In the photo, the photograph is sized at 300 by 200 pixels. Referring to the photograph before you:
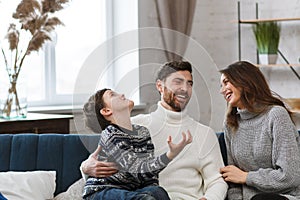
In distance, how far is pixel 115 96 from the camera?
256 centimetres

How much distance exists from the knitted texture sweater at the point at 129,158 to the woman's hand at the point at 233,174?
0.35 m

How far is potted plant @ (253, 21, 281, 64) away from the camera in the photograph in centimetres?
502

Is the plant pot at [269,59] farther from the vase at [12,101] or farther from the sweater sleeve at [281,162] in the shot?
the sweater sleeve at [281,162]

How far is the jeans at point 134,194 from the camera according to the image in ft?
8.10

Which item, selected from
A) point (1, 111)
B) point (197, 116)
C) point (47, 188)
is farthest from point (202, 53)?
point (1, 111)

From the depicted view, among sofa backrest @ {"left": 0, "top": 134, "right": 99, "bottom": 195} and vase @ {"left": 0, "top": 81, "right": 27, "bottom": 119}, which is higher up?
vase @ {"left": 0, "top": 81, "right": 27, "bottom": 119}

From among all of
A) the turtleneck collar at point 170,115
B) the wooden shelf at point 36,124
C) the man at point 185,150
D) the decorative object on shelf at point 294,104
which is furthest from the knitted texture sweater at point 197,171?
the decorative object on shelf at point 294,104

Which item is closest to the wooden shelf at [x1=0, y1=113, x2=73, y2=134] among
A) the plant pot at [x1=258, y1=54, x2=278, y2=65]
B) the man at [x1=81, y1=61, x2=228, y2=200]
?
the man at [x1=81, y1=61, x2=228, y2=200]

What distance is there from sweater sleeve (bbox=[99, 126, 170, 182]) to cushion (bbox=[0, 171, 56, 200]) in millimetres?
467

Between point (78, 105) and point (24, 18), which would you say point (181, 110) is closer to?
point (78, 105)

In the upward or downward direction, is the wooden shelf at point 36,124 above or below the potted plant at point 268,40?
below

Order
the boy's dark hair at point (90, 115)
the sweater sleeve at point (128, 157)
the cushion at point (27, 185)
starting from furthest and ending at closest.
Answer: the cushion at point (27, 185) < the boy's dark hair at point (90, 115) < the sweater sleeve at point (128, 157)

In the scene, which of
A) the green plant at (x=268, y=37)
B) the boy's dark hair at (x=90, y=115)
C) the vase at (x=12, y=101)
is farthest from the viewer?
the green plant at (x=268, y=37)

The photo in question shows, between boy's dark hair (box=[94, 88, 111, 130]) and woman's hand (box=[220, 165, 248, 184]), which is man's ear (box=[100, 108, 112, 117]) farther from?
woman's hand (box=[220, 165, 248, 184])
